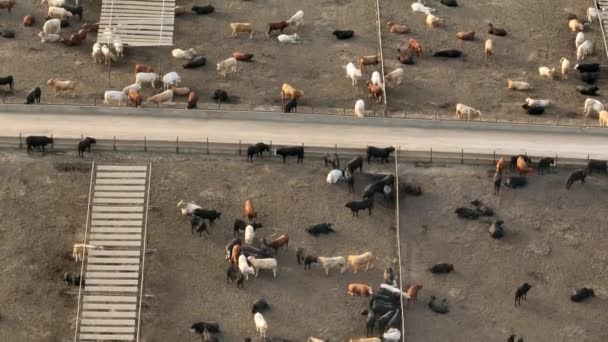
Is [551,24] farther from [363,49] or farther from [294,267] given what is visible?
[294,267]

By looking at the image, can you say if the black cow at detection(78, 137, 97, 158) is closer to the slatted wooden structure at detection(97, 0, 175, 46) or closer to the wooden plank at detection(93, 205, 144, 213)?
the wooden plank at detection(93, 205, 144, 213)

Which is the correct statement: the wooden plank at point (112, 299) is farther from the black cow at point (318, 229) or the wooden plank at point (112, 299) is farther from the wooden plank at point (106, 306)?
the black cow at point (318, 229)

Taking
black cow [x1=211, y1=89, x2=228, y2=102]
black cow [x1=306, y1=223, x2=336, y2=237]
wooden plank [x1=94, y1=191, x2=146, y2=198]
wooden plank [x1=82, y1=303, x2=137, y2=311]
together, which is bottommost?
wooden plank [x1=82, y1=303, x2=137, y2=311]

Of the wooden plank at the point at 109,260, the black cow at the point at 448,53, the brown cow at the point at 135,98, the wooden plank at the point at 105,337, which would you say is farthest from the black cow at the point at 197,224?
the black cow at the point at 448,53

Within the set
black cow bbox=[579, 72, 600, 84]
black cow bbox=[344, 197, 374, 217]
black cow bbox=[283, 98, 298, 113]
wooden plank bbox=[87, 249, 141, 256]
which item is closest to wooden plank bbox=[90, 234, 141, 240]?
wooden plank bbox=[87, 249, 141, 256]

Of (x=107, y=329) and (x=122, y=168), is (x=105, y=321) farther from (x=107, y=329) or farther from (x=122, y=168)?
(x=122, y=168)

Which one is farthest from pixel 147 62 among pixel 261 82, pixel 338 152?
pixel 338 152
